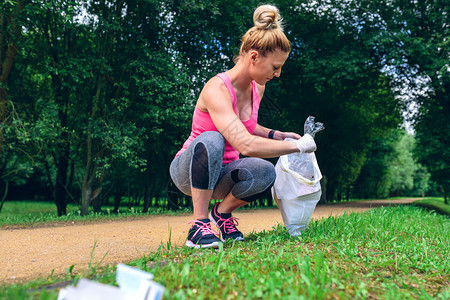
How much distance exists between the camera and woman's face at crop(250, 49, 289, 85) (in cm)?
277

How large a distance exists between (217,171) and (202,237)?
1.70 feet

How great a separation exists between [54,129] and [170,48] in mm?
3988

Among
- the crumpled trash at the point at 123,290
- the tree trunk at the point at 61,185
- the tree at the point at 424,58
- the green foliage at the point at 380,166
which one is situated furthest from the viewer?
the green foliage at the point at 380,166

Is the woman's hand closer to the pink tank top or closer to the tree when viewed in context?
the pink tank top

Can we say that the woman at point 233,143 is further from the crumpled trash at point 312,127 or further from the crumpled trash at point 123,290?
the crumpled trash at point 123,290

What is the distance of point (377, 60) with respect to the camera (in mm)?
13227

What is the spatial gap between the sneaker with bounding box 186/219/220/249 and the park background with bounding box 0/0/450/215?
579 cm

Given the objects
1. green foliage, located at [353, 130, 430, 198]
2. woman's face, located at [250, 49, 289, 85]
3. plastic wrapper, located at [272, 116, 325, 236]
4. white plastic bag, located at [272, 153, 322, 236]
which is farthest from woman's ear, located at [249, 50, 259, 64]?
green foliage, located at [353, 130, 430, 198]

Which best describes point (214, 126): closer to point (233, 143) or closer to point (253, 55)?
point (233, 143)

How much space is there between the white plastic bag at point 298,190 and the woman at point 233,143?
22cm

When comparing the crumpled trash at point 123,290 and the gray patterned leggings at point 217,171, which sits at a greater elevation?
the gray patterned leggings at point 217,171

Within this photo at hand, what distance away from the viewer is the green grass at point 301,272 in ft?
5.16

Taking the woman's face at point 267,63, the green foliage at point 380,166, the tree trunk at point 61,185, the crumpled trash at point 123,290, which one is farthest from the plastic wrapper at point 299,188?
the green foliage at point 380,166

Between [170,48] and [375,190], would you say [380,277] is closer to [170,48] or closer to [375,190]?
Result: [170,48]
